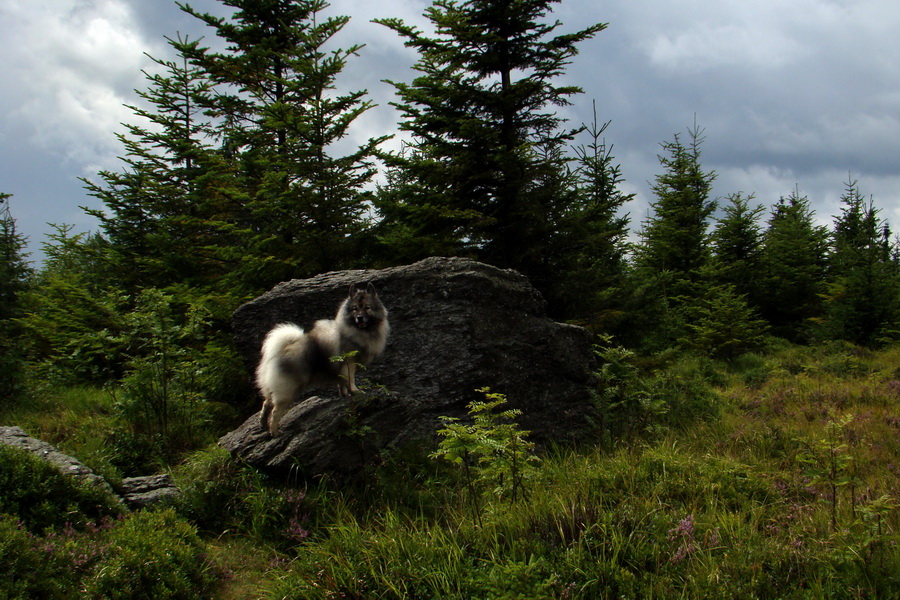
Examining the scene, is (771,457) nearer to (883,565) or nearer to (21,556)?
(883,565)

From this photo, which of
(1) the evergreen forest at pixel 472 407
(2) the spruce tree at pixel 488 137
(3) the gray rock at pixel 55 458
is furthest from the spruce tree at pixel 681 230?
(3) the gray rock at pixel 55 458

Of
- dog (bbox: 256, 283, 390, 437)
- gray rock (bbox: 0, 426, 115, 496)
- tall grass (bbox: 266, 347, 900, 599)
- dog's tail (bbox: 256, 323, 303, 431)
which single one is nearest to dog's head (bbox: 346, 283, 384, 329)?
dog (bbox: 256, 283, 390, 437)

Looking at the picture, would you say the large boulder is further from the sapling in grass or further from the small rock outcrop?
the sapling in grass

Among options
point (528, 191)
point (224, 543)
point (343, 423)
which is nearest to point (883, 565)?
point (343, 423)

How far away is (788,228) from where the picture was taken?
21047 mm

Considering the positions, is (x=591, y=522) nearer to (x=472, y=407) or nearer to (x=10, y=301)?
(x=472, y=407)

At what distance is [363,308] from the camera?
580 cm

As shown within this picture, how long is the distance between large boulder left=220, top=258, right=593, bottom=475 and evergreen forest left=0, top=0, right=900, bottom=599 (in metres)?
0.49

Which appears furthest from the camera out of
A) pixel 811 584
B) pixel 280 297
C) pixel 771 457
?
pixel 280 297

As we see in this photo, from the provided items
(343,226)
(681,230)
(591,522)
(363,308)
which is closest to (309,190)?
(343,226)

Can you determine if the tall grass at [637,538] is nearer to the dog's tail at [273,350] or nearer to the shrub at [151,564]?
the shrub at [151,564]

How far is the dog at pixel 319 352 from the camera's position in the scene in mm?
5551

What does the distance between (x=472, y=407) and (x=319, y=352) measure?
2212 mm

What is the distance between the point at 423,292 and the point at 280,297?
224cm
